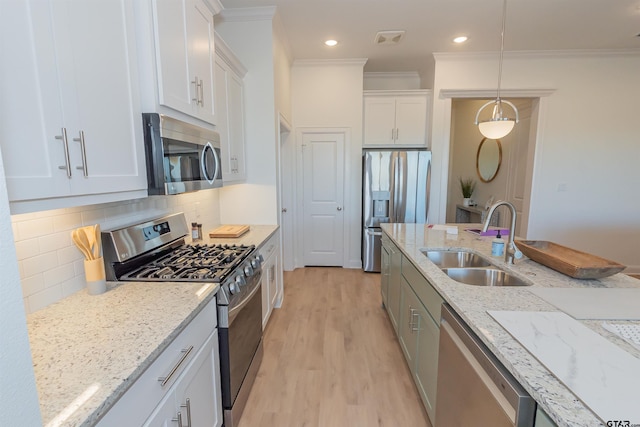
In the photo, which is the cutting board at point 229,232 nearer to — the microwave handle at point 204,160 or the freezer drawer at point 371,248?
the microwave handle at point 204,160

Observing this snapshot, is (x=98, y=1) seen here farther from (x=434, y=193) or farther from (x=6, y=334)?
(x=434, y=193)

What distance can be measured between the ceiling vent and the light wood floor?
115 inches

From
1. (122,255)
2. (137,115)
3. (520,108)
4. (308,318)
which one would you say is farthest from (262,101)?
(520,108)

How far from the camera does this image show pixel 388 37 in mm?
3342

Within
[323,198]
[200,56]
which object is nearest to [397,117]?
[323,198]

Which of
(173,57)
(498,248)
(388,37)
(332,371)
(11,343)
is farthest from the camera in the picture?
(388,37)

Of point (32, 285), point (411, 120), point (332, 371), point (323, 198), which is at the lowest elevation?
point (332, 371)

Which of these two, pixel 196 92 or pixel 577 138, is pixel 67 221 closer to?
pixel 196 92

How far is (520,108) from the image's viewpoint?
4582mm

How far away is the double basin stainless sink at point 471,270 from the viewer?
173 cm

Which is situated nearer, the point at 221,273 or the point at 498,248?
the point at 221,273

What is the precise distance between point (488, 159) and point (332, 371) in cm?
486

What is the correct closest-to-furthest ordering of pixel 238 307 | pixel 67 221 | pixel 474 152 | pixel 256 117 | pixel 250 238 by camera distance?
pixel 67 221, pixel 238 307, pixel 250 238, pixel 256 117, pixel 474 152

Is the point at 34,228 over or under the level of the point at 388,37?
under
